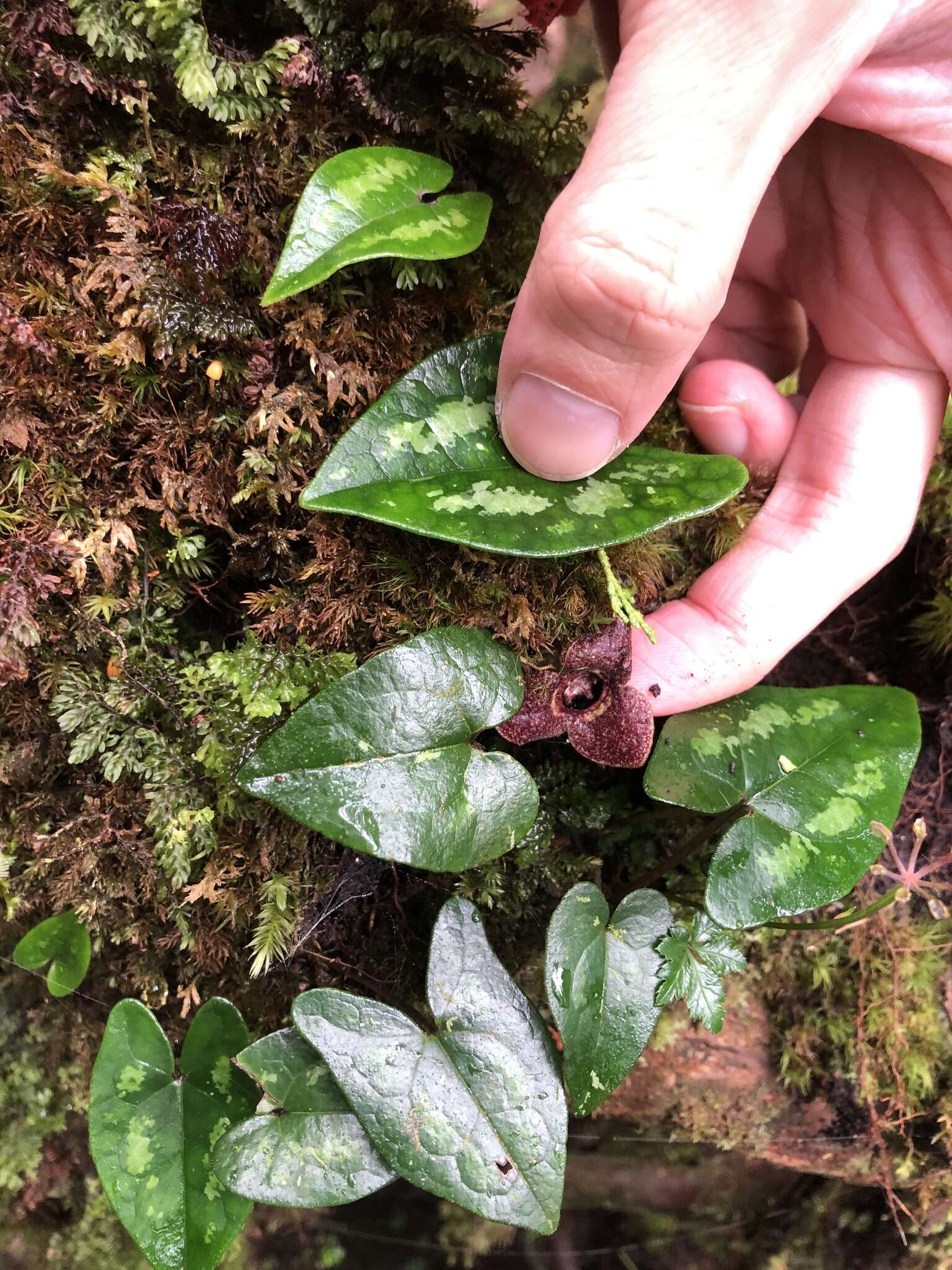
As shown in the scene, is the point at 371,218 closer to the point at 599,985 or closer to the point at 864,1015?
the point at 599,985

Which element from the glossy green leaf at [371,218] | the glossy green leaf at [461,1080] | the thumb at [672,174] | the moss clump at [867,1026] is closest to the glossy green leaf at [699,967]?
the glossy green leaf at [461,1080]

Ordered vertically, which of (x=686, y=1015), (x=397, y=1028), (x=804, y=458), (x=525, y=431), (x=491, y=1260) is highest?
(x=525, y=431)

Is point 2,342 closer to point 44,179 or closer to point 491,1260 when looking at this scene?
point 44,179

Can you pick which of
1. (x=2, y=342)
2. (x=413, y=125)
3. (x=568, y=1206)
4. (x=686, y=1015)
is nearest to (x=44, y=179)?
(x=2, y=342)

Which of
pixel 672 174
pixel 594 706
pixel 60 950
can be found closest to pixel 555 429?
pixel 672 174

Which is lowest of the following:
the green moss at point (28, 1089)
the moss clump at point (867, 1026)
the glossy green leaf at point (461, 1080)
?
the green moss at point (28, 1089)

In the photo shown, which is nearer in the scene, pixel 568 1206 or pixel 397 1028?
pixel 397 1028

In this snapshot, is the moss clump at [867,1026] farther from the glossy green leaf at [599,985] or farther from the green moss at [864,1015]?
the glossy green leaf at [599,985]
